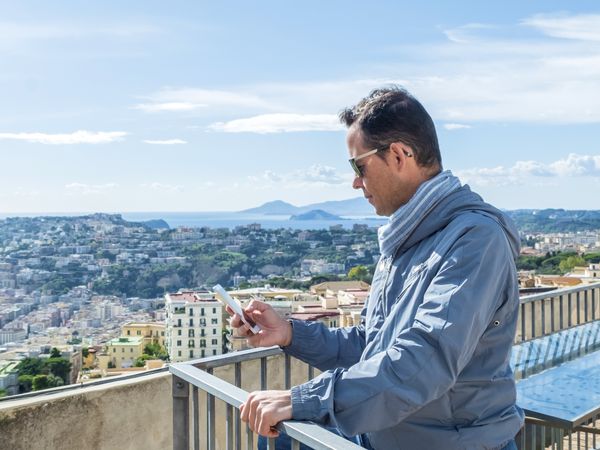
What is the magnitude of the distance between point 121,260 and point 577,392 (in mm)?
21083

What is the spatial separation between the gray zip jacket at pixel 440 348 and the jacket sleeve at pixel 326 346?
303 millimetres

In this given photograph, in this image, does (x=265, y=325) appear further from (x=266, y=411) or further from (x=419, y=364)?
(x=419, y=364)

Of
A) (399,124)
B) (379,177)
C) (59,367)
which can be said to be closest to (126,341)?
(59,367)

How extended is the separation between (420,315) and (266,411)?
1.27ft

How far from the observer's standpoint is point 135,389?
10.3 feet

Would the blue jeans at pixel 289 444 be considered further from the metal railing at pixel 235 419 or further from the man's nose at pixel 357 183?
the man's nose at pixel 357 183

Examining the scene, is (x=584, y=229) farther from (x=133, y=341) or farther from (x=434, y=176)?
(x=434, y=176)

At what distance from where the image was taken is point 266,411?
4.84 feet

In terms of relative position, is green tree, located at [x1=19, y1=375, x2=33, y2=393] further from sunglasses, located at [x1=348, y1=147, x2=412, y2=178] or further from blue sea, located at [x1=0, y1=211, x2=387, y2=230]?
blue sea, located at [x1=0, y1=211, x2=387, y2=230]

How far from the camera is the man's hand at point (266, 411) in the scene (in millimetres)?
1462

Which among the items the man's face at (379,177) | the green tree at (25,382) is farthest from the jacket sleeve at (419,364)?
the green tree at (25,382)

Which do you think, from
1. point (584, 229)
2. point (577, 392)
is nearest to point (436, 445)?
point (577, 392)

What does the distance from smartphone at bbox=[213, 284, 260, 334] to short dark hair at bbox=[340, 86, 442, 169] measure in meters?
0.57

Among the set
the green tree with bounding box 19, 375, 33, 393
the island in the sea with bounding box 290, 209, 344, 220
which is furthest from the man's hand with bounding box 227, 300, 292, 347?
the island in the sea with bounding box 290, 209, 344, 220
